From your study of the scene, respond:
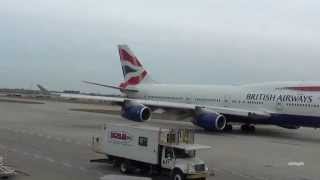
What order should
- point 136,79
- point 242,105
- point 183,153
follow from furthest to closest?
point 136,79, point 242,105, point 183,153

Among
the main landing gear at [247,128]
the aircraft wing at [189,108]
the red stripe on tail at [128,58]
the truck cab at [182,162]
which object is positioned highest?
the red stripe on tail at [128,58]

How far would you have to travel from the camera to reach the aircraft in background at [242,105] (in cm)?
3106

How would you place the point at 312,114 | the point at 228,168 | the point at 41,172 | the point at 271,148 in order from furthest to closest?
the point at 312,114, the point at 271,148, the point at 228,168, the point at 41,172

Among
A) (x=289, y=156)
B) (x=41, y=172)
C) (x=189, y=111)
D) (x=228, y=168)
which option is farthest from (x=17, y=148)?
(x=189, y=111)

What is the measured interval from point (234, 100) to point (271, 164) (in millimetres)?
16301

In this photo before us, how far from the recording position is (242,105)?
115ft

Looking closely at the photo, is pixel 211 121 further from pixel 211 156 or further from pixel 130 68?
pixel 130 68

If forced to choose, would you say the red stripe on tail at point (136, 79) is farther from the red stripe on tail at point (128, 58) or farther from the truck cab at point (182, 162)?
the truck cab at point (182, 162)

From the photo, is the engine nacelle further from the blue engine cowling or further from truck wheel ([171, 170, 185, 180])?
truck wheel ([171, 170, 185, 180])

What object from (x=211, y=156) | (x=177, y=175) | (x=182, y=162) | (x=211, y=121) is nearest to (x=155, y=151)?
(x=182, y=162)

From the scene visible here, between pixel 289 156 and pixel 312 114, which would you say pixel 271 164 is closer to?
pixel 289 156

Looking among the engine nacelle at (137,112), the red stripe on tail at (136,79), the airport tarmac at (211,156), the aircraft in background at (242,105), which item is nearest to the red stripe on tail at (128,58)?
the red stripe on tail at (136,79)

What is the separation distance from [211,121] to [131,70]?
15092 mm

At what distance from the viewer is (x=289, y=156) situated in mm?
22281
